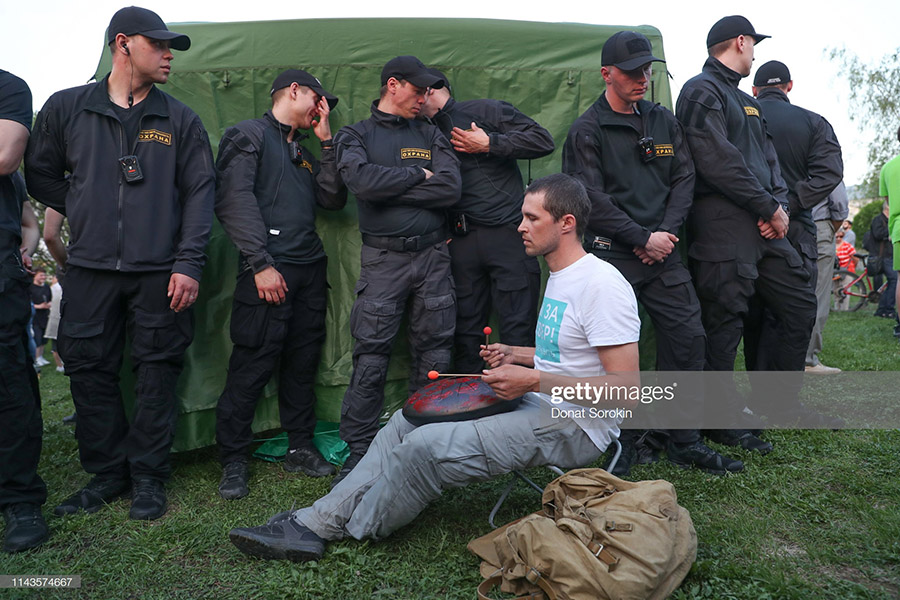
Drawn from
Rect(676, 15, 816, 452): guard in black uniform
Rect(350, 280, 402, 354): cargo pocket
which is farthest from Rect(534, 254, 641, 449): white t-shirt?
Rect(676, 15, 816, 452): guard in black uniform

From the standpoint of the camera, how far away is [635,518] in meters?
2.52

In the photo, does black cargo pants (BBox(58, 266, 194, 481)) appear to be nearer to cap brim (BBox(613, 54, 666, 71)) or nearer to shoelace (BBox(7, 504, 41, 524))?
shoelace (BBox(7, 504, 41, 524))

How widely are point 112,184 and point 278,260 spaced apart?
3.05ft

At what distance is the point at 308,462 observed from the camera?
4164 millimetres

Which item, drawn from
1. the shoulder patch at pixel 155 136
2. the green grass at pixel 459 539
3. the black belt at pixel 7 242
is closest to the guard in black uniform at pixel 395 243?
the green grass at pixel 459 539

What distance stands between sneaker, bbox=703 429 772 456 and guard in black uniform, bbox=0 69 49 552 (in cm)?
363

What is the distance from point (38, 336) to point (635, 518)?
1141cm

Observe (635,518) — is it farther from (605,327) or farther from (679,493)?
(679,493)

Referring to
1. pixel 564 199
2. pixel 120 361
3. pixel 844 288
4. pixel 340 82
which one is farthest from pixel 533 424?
pixel 844 288

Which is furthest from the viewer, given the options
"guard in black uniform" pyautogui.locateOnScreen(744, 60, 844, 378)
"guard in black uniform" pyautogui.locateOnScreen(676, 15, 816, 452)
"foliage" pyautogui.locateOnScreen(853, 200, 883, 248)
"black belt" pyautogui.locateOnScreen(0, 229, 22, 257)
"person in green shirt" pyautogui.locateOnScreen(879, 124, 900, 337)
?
"foliage" pyautogui.locateOnScreen(853, 200, 883, 248)

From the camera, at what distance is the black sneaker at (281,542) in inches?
114

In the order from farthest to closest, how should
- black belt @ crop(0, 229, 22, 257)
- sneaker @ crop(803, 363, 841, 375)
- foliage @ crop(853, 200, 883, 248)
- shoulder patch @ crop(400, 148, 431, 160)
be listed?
foliage @ crop(853, 200, 883, 248) < sneaker @ crop(803, 363, 841, 375) < shoulder patch @ crop(400, 148, 431, 160) < black belt @ crop(0, 229, 22, 257)

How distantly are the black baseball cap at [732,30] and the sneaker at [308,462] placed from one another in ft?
11.1

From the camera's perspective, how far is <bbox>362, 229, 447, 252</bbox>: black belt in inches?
156
